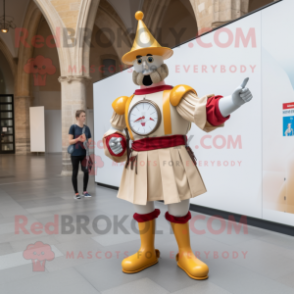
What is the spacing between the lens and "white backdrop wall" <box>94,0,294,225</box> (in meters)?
3.32

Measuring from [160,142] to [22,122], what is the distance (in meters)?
17.3

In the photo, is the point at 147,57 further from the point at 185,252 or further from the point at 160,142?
the point at 185,252

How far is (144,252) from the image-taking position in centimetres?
250

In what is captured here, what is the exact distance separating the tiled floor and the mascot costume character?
6.8 inches

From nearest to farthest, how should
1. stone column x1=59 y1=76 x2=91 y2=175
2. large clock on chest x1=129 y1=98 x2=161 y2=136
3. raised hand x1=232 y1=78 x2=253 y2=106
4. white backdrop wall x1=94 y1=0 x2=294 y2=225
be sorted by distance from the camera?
1. raised hand x1=232 y1=78 x2=253 y2=106
2. large clock on chest x1=129 y1=98 x2=161 y2=136
3. white backdrop wall x1=94 y1=0 x2=294 y2=225
4. stone column x1=59 y1=76 x2=91 y2=175

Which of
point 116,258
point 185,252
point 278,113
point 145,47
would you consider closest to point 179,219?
point 185,252

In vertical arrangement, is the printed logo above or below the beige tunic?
below

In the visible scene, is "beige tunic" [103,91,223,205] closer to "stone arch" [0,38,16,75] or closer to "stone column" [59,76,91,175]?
"stone column" [59,76,91,175]

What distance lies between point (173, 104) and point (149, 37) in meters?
0.58

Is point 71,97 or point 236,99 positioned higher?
point 71,97

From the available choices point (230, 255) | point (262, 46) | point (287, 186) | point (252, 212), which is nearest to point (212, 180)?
point (252, 212)

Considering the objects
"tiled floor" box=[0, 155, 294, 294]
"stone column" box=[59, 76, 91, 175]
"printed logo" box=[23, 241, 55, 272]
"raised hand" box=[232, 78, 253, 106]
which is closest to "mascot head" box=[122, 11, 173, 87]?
"raised hand" box=[232, 78, 253, 106]

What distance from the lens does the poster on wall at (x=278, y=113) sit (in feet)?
10.3

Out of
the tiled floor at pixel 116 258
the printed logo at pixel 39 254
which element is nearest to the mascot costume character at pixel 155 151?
the tiled floor at pixel 116 258
